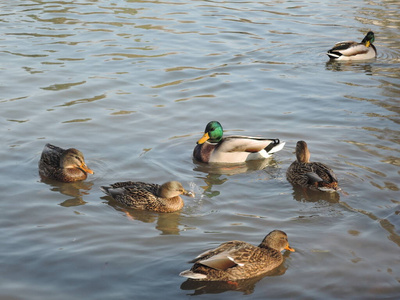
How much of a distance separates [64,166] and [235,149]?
2.56 m

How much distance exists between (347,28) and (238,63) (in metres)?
4.88

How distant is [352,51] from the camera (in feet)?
51.6

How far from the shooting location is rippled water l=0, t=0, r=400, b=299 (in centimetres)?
710

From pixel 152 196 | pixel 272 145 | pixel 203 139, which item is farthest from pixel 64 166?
pixel 272 145

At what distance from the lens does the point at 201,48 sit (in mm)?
16609

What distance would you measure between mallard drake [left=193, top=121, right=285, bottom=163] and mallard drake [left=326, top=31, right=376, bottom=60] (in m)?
5.58

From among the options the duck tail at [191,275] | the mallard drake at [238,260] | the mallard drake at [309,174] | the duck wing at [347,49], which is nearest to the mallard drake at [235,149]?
the mallard drake at [309,174]

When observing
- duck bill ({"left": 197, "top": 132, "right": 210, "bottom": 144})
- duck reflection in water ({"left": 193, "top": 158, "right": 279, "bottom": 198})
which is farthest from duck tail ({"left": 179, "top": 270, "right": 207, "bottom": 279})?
duck bill ({"left": 197, "top": 132, "right": 210, "bottom": 144})

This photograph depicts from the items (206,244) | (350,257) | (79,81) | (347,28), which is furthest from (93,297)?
(347,28)

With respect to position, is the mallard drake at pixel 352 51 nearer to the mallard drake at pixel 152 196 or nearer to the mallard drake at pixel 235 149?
the mallard drake at pixel 235 149

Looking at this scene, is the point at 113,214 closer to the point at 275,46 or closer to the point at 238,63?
the point at 238,63

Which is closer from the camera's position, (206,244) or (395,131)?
(206,244)

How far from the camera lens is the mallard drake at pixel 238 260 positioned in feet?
21.8

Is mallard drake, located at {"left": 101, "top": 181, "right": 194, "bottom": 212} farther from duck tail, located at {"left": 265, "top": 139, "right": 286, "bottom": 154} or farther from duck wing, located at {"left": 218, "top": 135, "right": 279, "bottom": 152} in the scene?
duck tail, located at {"left": 265, "top": 139, "right": 286, "bottom": 154}
